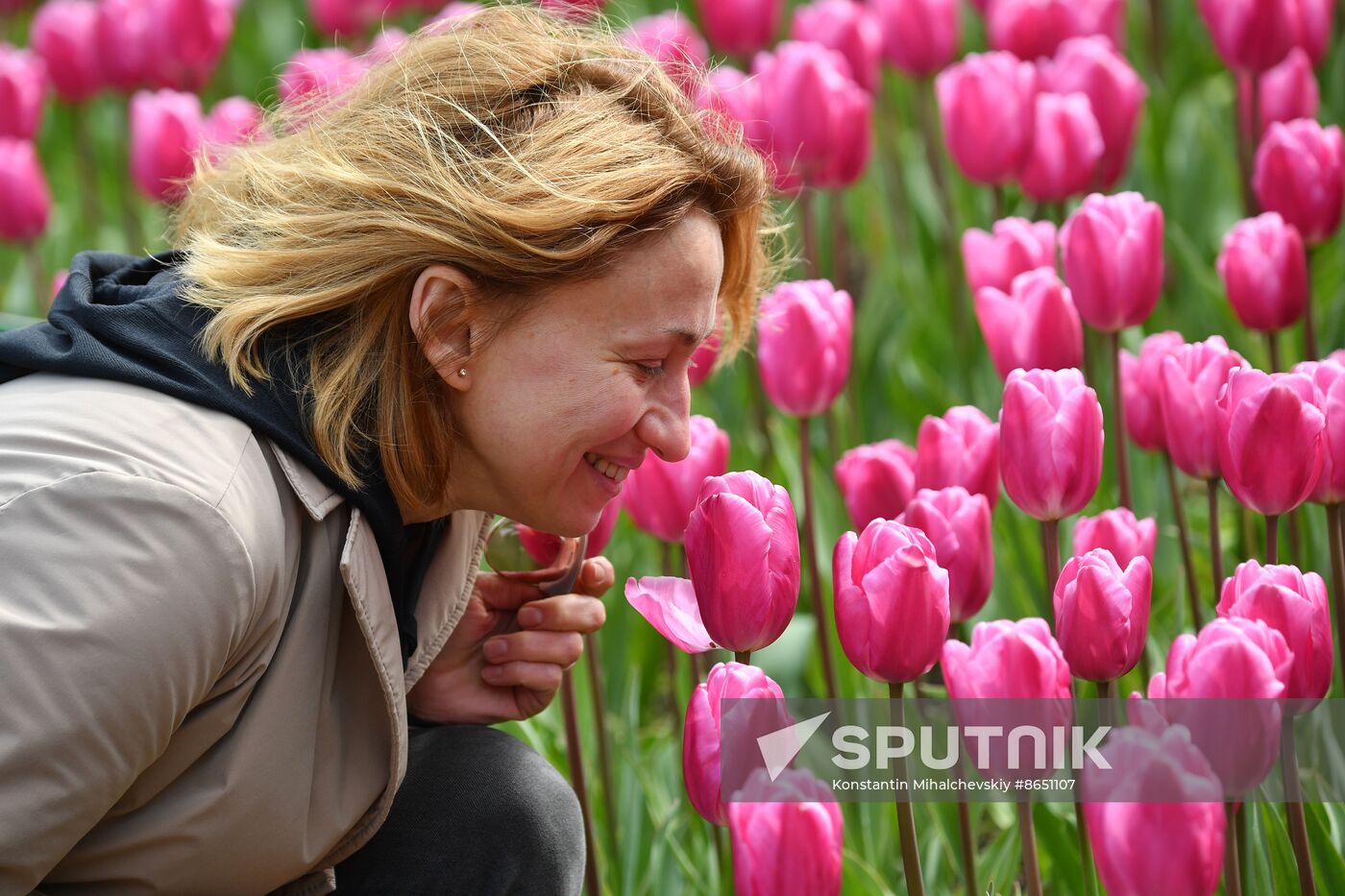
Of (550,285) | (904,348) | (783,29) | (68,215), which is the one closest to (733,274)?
(550,285)

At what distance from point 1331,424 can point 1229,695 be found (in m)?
0.60

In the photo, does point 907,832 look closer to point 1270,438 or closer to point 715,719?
point 715,719

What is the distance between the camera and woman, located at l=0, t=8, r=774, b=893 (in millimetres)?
1523

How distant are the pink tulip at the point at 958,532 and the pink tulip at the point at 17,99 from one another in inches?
112

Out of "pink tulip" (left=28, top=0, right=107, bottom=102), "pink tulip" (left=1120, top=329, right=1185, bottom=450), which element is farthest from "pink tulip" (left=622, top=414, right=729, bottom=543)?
"pink tulip" (left=28, top=0, right=107, bottom=102)

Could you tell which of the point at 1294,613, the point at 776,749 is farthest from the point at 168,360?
the point at 1294,613

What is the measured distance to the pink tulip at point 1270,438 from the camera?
183cm

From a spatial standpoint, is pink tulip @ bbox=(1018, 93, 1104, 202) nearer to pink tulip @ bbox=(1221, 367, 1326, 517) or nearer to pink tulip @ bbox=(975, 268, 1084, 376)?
pink tulip @ bbox=(975, 268, 1084, 376)

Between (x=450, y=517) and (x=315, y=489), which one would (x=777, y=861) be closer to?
(x=315, y=489)

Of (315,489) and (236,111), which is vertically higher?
(236,111)

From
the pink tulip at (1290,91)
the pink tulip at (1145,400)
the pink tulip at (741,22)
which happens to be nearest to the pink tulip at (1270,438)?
the pink tulip at (1145,400)

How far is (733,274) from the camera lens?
83.4 inches

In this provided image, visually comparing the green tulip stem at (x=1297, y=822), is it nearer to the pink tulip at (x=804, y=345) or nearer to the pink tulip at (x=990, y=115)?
the pink tulip at (x=804, y=345)

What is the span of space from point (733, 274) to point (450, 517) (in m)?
0.50
